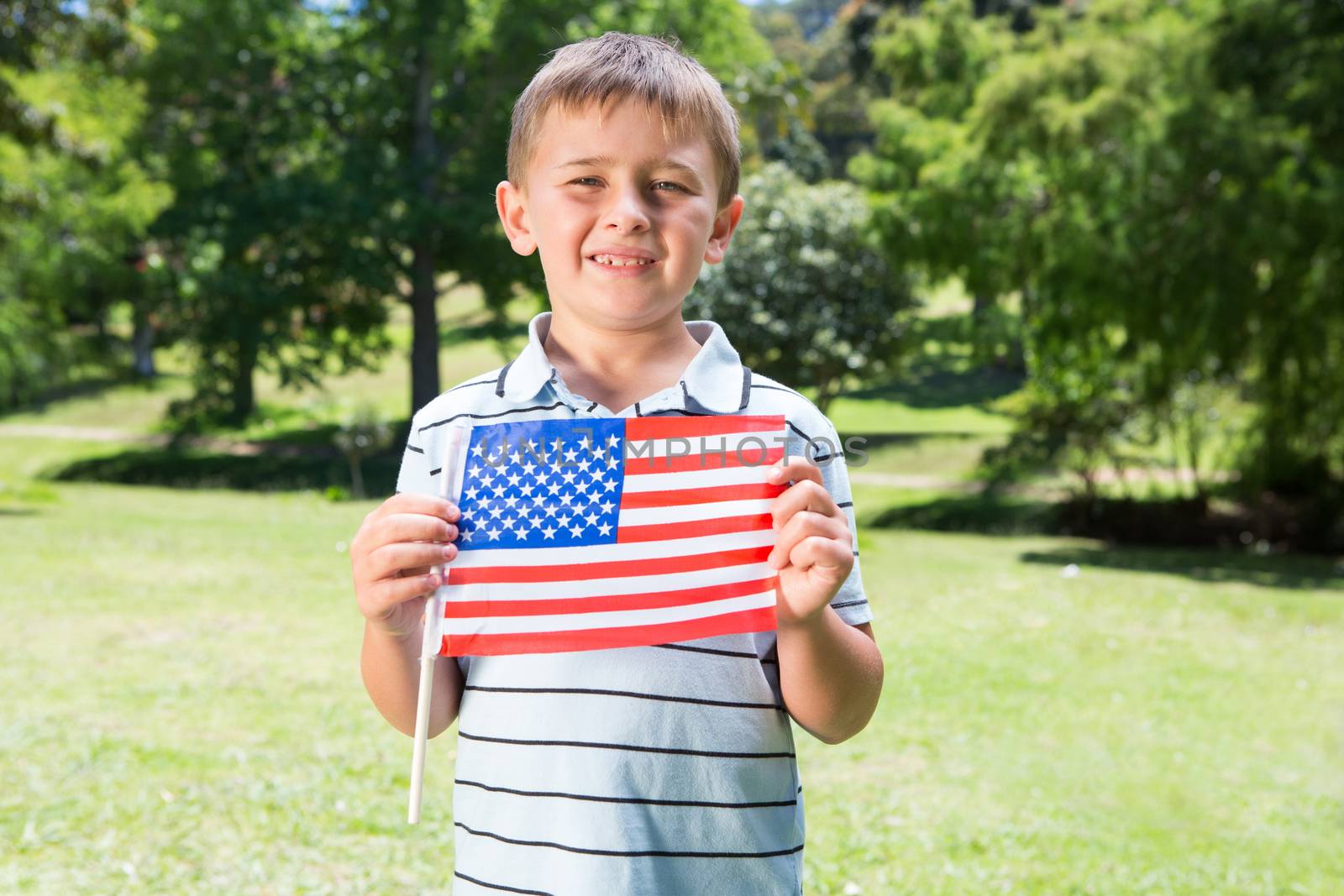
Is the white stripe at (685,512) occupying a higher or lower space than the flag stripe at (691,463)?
lower

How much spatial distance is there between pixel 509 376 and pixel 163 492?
20.4m

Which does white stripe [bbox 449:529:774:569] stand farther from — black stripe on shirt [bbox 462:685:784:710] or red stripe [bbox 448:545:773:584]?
black stripe on shirt [bbox 462:685:784:710]

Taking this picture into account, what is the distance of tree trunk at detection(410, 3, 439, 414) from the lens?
2292cm

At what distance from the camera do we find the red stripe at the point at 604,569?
167cm

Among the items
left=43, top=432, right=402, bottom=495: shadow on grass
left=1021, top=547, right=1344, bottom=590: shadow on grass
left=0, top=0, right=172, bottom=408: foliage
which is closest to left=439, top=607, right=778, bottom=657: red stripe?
left=1021, top=547, right=1344, bottom=590: shadow on grass

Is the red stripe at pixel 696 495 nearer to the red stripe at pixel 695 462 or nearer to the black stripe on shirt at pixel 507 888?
the red stripe at pixel 695 462

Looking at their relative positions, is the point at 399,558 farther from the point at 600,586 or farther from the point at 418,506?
the point at 600,586

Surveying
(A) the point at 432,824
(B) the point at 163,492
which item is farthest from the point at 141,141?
(A) the point at 432,824

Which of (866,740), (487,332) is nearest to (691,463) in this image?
(866,740)

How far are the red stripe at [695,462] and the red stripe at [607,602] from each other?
0.15 m

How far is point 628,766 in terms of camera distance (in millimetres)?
1653

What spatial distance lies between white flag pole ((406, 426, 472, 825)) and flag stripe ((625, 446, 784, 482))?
221 mm

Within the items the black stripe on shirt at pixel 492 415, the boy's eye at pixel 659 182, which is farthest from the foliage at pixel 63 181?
the boy's eye at pixel 659 182

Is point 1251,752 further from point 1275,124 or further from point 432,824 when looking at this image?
point 1275,124
